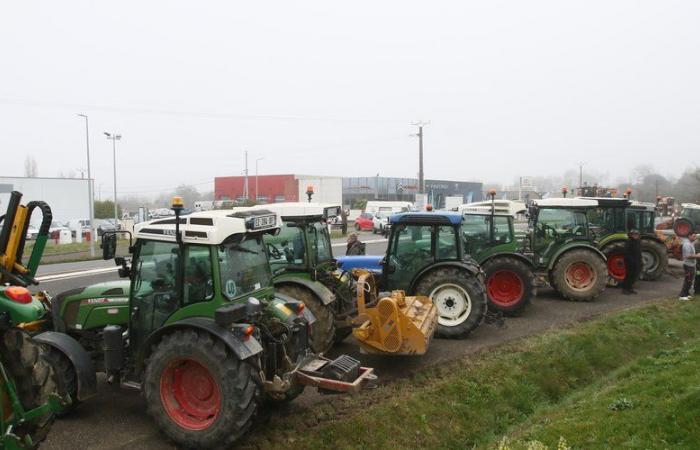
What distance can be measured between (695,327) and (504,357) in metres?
4.61

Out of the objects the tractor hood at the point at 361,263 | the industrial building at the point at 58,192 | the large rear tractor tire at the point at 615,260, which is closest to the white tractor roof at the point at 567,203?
the large rear tractor tire at the point at 615,260

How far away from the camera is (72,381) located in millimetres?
5449

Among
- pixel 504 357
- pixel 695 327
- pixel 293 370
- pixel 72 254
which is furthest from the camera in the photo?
pixel 72 254

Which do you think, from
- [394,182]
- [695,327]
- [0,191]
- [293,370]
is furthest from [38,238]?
[394,182]

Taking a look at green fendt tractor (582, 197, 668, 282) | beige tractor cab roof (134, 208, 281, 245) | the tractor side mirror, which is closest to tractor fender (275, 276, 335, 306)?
beige tractor cab roof (134, 208, 281, 245)

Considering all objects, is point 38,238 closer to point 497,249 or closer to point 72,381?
point 72,381

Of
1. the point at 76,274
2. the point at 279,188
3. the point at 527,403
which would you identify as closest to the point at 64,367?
the point at 527,403

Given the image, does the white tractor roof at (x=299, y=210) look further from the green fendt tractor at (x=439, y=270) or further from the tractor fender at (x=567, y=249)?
the tractor fender at (x=567, y=249)

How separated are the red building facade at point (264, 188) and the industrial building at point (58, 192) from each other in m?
15.5

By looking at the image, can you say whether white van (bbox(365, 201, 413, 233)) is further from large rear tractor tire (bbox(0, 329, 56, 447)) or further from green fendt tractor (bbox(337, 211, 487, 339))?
large rear tractor tire (bbox(0, 329, 56, 447))

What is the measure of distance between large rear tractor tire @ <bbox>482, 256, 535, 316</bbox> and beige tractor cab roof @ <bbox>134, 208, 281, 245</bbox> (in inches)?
240

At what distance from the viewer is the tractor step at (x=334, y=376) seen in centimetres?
522

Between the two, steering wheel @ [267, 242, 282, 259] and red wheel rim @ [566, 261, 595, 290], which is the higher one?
steering wheel @ [267, 242, 282, 259]

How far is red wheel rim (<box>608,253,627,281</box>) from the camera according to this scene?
13.7 metres
